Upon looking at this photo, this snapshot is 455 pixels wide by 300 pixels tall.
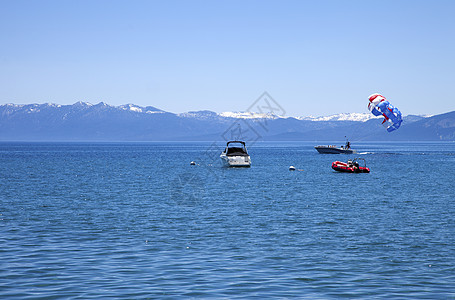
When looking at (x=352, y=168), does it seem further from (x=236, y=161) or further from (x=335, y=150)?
(x=335, y=150)

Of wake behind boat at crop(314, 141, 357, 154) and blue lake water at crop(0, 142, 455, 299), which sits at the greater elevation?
wake behind boat at crop(314, 141, 357, 154)

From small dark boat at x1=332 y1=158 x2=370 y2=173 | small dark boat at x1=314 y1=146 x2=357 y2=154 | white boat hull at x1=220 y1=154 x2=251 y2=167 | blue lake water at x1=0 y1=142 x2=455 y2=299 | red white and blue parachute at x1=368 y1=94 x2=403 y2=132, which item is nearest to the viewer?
blue lake water at x1=0 y1=142 x2=455 y2=299

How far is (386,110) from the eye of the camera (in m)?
81.4

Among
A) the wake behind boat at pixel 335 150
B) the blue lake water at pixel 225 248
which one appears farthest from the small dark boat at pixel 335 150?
the blue lake water at pixel 225 248

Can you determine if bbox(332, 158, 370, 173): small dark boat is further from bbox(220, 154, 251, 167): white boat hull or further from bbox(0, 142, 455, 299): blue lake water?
bbox(0, 142, 455, 299): blue lake water

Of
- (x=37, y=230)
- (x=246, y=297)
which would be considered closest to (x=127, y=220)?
(x=37, y=230)

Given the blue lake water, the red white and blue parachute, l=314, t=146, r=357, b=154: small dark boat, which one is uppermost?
the red white and blue parachute

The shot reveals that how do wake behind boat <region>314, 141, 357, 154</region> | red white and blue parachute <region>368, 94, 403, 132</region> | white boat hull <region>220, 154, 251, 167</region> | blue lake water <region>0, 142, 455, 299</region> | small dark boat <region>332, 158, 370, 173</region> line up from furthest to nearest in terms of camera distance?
wake behind boat <region>314, 141, 357, 154</region> < white boat hull <region>220, 154, 251, 167</region> < small dark boat <region>332, 158, 370, 173</region> < red white and blue parachute <region>368, 94, 403, 132</region> < blue lake water <region>0, 142, 455, 299</region>

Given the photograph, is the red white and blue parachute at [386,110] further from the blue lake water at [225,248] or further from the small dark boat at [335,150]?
the small dark boat at [335,150]

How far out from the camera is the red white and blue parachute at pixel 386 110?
80.6m

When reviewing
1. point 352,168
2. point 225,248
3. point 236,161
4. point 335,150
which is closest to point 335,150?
point 335,150

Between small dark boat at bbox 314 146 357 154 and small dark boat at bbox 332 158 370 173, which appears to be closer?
small dark boat at bbox 332 158 370 173

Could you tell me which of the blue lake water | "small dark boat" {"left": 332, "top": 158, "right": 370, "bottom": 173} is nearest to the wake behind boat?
"small dark boat" {"left": 332, "top": 158, "right": 370, "bottom": 173}

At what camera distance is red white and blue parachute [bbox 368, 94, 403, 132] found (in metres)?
80.6
